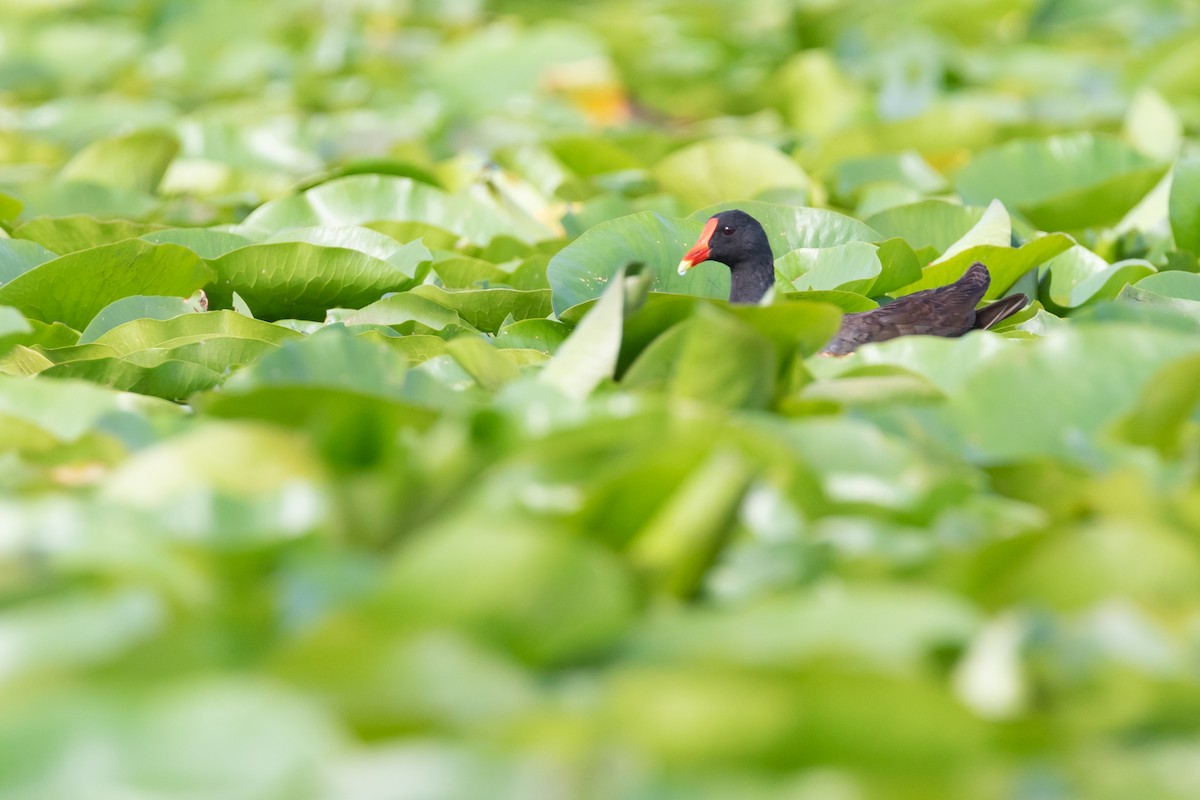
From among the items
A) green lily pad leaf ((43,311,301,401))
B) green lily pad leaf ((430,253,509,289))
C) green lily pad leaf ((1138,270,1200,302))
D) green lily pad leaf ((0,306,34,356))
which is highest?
green lily pad leaf ((0,306,34,356))

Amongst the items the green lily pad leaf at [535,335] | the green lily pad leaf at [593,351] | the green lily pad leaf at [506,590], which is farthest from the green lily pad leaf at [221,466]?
the green lily pad leaf at [535,335]

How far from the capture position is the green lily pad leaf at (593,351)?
1.36m

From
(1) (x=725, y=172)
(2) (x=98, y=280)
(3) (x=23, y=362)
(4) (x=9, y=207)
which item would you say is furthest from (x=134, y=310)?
(1) (x=725, y=172)

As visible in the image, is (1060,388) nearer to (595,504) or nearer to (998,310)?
(595,504)

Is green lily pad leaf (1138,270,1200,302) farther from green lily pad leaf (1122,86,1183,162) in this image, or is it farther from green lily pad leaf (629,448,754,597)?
green lily pad leaf (1122,86,1183,162)

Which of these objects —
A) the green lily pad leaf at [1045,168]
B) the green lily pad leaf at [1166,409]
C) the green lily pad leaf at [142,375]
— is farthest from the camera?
the green lily pad leaf at [1045,168]

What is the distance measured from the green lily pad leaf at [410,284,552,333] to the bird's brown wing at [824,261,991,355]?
41 cm

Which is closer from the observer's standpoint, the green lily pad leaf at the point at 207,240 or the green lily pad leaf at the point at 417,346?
the green lily pad leaf at the point at 417,346

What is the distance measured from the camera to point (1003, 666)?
0.82 m

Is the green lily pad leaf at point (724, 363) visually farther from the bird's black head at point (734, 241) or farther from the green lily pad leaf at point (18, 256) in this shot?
the green lily pad leaf at point (18, 256)

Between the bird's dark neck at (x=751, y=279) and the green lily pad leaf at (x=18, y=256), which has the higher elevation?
the green lily pad leaf at (x=18, y=256)

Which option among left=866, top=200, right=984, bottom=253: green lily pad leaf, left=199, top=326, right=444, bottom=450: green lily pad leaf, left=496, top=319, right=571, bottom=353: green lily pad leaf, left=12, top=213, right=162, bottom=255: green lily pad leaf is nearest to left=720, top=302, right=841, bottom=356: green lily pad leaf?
left=199, top=326, right=444, bottom=450: green lily pad leaf

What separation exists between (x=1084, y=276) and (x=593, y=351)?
1062mm

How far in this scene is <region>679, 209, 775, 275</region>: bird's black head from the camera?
6.84 feet
